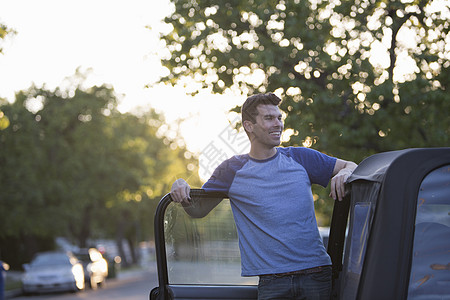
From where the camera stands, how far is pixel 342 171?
10.4 feet

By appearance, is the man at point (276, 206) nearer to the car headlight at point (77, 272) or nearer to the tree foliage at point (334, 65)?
the tree foliage at point (334, 65)

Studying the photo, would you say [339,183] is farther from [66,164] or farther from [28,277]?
[66,164]

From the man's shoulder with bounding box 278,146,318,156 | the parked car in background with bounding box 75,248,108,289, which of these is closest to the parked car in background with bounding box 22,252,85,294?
the parked car in background with bounding box 75,248,108,289

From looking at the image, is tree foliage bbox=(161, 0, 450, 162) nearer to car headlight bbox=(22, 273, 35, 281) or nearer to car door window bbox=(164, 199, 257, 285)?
car door window bbox=(164, 199, 257, 285)

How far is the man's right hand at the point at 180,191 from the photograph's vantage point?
10.8 ft

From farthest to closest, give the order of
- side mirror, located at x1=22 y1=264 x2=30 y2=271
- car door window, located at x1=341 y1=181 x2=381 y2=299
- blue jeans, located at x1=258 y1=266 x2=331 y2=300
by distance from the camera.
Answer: side mirror, located at x1=22 y1=264 x2=30 y2=271 → blue jeans, located at x1=258 y1=266 x2=331 y2=300 → car door window, located at x1=341 y1=181 x2=381 y2=299

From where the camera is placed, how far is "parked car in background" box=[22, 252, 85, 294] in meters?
24.1

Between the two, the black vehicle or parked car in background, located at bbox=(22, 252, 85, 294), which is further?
parked car in background, located at bbox=(22, 252, 85, 294)

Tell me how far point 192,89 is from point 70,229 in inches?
1446

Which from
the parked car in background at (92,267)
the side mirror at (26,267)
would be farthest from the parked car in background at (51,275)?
the parked car in background at (92,267)

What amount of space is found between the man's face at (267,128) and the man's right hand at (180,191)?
0.40 metres

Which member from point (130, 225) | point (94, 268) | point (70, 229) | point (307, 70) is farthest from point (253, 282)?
point (130, 225)

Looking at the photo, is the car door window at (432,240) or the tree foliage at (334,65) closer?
the car door window at (432,240)

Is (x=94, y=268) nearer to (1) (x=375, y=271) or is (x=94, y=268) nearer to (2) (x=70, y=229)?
(2) (x=70, y=229)
